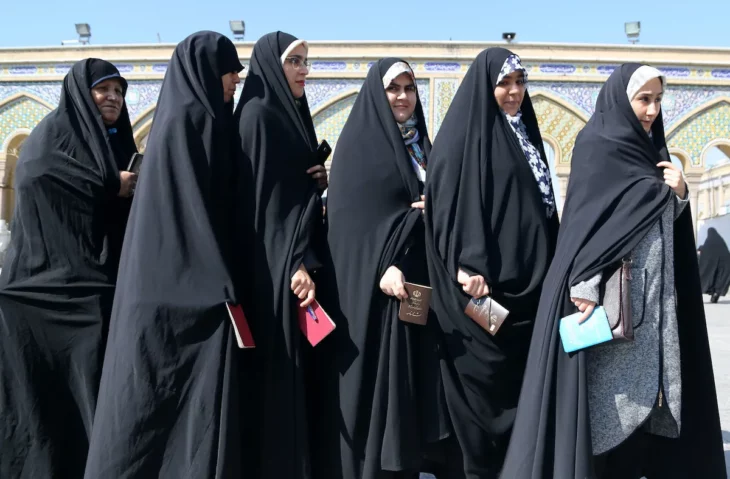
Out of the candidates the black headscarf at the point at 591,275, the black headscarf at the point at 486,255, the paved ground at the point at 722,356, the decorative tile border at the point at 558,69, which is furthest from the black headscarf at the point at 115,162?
the decorative tile border at the point at 558,69

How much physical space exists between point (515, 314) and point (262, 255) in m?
0.69

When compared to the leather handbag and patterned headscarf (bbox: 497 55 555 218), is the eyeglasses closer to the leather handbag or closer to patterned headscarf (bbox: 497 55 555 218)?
patterned headscarf (bbox: 497 55 555 218)

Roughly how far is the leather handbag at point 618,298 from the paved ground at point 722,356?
1.01 meters

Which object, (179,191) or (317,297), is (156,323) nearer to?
(179,191)

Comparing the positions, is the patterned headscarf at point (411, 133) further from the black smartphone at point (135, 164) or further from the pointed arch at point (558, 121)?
the pointed arch at point (558, 121)

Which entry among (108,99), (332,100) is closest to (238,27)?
(332,100)

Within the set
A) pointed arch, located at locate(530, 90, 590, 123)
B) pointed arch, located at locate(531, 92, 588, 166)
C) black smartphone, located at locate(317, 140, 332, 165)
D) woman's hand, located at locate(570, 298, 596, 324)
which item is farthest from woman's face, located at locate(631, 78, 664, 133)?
pointed arch, located at locate(530, 90, 590, 123)

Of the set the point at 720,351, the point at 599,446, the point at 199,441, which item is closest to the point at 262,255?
the point at 199,441

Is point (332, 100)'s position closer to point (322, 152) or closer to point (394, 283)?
point (322, 152)

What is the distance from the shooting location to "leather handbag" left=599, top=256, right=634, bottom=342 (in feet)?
5.73

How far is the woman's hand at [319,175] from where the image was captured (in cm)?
211

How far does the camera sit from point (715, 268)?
10.2m

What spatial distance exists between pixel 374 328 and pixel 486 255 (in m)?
0.35

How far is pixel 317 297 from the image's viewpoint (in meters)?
2.11
